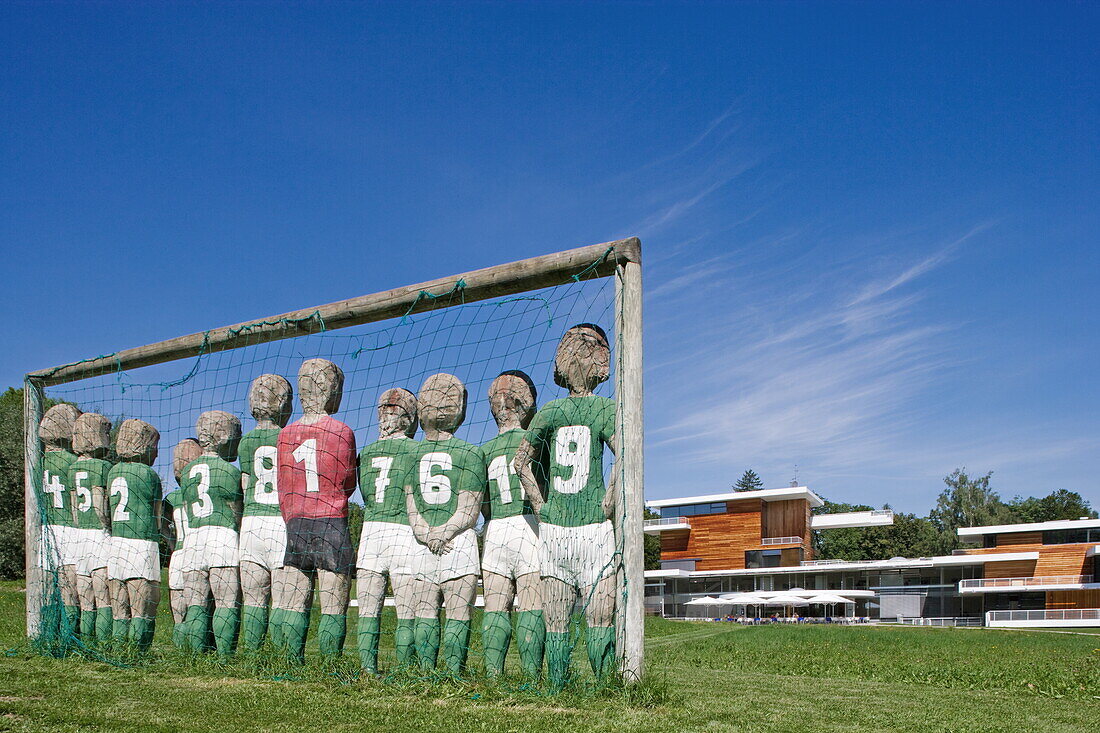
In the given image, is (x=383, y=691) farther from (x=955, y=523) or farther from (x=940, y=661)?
(x=955, y=523)

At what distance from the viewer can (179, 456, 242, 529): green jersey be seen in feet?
25.0

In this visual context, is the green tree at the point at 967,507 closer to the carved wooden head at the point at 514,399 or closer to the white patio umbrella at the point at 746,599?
the white patio umbrella at the point at 746,599

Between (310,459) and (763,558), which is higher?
(310,459)

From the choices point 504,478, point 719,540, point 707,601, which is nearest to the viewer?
point 504,478

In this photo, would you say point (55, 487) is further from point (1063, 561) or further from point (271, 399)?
point (1063, 561)

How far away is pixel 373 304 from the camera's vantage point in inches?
283

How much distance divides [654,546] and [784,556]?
14758 mm

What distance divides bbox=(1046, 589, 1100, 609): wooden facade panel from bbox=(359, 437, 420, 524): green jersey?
47163 mm

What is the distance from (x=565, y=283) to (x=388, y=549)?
2447 mm

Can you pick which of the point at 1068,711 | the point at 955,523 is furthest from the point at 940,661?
the point at 955,523

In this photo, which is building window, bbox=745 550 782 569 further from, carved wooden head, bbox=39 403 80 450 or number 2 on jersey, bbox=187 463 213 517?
number 2 on jersey, bbox=187 463 213 517

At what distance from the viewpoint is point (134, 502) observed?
852 cm

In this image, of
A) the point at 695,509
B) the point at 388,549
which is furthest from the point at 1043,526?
the point at 388,549

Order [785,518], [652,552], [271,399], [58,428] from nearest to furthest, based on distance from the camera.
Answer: [271,399], [58,428], [785,518], [652,552]
